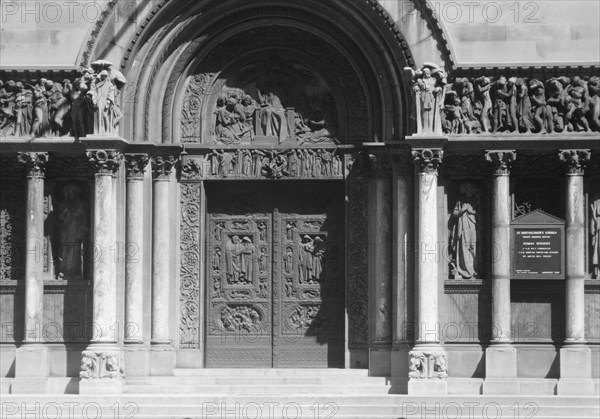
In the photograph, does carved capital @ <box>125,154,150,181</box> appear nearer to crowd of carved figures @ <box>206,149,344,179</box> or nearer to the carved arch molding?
the carved arch molding

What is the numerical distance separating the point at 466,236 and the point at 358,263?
2.16m

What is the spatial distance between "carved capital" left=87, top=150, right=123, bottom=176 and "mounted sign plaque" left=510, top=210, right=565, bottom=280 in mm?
7315

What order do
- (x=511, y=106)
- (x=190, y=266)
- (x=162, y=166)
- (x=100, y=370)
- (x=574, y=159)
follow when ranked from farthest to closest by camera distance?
(x=190, y=266)
(x=162, y=166)
(x=511, y=106)
(x=574, y=159)
(x=100, y=370)

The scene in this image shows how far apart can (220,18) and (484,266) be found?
6.78 meters

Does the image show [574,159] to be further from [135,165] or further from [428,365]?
[135,165]

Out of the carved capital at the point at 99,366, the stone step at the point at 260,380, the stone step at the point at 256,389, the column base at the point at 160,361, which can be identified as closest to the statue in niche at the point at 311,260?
the stone step at the point at 260,380

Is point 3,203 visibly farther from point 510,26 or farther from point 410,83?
point 510,26

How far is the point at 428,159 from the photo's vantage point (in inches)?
1038

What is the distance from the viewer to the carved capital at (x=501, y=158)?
26.5m

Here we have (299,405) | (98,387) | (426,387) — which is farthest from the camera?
(98,387)

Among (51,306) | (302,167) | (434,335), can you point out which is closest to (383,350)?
(434,335)

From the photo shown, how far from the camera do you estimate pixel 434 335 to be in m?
26.3

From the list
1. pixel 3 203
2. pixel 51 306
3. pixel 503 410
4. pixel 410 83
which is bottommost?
pixel 503 410

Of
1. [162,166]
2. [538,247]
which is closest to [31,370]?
[162,166]
